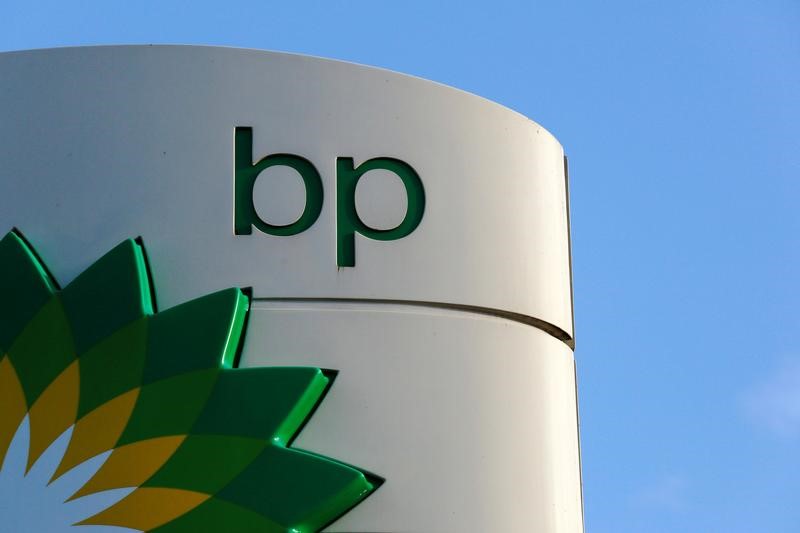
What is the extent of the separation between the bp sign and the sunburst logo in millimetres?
10

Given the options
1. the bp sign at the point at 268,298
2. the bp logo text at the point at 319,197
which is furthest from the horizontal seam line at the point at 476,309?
the bp logo text at the point at 319,197

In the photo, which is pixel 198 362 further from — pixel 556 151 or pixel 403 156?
pixel 556 151

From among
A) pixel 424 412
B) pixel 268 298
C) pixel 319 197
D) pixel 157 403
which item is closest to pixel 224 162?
pixel 319 197

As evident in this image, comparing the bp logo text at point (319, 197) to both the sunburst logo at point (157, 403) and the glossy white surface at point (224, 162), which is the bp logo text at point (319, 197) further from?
the sunburst logo at point (157, 403)

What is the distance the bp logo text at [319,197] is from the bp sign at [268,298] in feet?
0.04

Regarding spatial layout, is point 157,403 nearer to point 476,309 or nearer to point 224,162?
point 224,162

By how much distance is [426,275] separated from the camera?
7.92 meters

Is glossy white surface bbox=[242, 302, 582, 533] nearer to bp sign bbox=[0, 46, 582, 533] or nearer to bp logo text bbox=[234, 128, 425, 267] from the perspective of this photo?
bp sign bbox=[0, 46, 582, 533]

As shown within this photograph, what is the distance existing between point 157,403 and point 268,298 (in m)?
0.78

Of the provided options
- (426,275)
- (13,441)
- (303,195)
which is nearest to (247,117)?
(303,195)

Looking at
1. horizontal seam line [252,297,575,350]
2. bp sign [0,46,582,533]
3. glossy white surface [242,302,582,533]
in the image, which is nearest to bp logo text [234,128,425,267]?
bp sign [0,46,582,533]

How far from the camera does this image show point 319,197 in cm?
788

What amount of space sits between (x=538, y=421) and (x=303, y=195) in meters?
1.77

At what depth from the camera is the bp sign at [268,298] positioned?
7.37m
